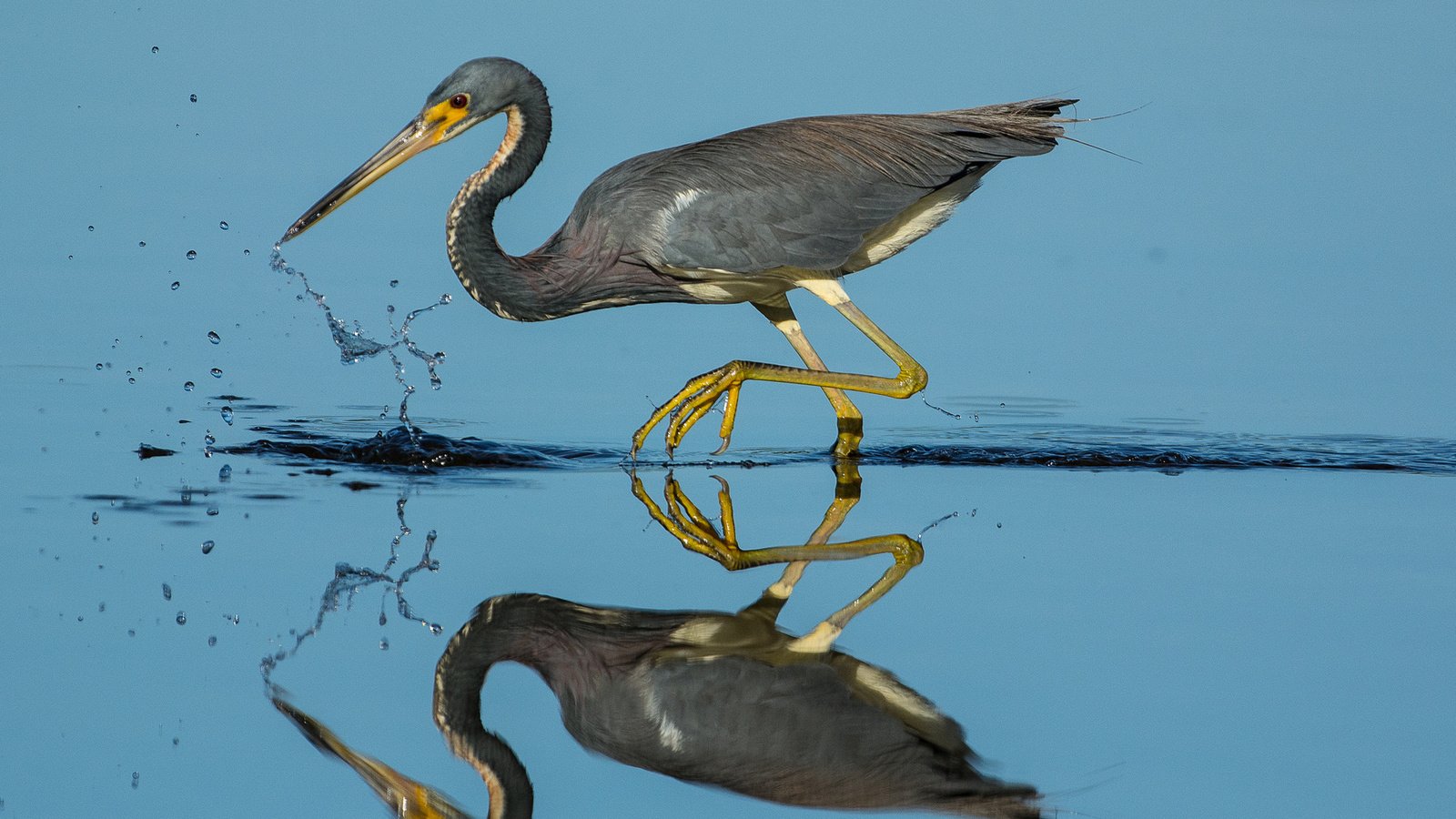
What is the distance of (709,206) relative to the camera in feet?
25.1

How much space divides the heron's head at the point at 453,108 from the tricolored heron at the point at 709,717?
2973 millimetres

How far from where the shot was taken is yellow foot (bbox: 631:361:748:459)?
7480 millimetres

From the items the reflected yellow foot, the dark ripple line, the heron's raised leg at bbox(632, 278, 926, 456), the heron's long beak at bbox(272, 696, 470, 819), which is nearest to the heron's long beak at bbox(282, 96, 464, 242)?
the dark ripple line

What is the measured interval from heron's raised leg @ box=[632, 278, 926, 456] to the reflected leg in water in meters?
0.36

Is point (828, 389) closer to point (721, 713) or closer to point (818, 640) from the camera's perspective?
point (818, 640)

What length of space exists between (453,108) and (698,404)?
5.50ft

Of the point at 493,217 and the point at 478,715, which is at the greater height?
the point at 493,217

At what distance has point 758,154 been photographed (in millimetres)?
7949

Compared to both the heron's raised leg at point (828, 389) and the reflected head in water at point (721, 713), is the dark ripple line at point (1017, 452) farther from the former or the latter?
the reflected head in water at point (721, 713)

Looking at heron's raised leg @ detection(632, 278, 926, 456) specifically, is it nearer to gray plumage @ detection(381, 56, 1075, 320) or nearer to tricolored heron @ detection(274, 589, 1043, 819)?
gray plumage @ detection(381, 56, 1075, 320)

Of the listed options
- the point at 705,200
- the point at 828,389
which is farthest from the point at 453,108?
the point at 828,389

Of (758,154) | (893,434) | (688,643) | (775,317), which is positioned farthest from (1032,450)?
(688,643)

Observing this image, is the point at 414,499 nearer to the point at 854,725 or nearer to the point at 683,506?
the point at 683,506

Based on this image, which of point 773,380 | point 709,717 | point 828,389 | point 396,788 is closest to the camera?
point 396,788
